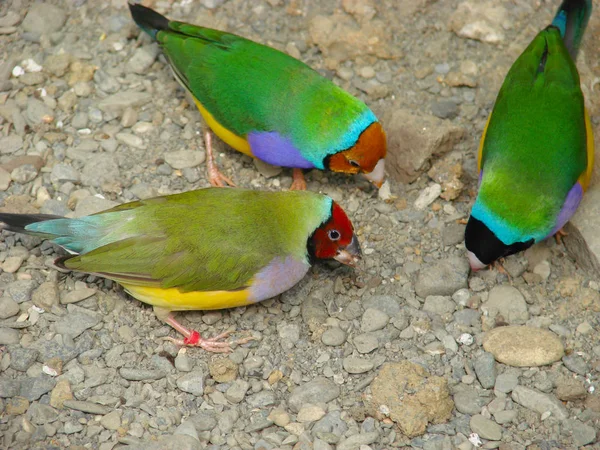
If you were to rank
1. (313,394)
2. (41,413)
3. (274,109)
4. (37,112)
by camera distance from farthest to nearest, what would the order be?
1. (37,112)
2. (274,109)
3. (313,394)
4. (41,413)

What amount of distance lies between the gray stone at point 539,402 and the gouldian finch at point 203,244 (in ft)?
4.08

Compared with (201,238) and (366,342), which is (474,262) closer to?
(366,342)

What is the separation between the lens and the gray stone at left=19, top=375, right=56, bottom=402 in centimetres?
423

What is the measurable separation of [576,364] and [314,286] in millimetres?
1659

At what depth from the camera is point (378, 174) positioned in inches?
209

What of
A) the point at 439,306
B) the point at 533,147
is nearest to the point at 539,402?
the point at 439,306

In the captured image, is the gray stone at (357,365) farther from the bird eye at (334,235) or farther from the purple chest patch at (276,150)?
the purple chest patch at (276,150)

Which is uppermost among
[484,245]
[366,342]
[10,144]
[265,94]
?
[265,94]

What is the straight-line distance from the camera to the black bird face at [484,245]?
15.5 ft

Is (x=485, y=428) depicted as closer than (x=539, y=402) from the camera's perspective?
Yes

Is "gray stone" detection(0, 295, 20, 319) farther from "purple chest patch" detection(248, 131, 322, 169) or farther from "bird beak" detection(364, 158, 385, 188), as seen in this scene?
"bird beak" detection(364, 158, 385, 188)

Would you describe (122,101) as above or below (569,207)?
below

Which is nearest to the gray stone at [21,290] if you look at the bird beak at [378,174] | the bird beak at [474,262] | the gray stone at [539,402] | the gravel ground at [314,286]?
the gravel ground at [314,286]

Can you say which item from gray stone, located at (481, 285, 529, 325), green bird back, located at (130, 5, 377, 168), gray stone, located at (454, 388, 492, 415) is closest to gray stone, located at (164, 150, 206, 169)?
green bird back, located at (130, 5, 377, 168)
